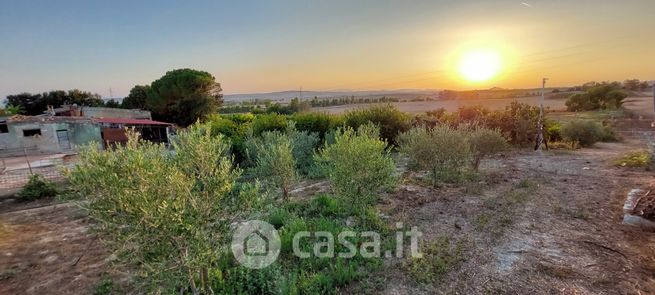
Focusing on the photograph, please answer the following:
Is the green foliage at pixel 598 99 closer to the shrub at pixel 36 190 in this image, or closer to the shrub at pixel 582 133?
the shrub at pixel 582 133

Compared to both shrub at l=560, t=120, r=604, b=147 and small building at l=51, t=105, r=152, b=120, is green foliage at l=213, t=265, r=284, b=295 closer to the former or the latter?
shrub at l=560, t=120, r=604, b=147

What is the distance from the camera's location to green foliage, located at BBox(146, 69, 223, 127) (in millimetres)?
32031

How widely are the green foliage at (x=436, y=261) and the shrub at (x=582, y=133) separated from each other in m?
15.9

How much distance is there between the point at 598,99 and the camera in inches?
1421

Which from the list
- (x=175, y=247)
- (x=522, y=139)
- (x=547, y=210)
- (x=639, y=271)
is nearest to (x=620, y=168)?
(x=522, y=139)

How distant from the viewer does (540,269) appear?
14.2 ft

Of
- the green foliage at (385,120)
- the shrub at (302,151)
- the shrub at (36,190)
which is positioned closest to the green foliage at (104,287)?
the shrub at (302,151)

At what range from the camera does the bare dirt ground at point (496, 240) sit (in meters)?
4.11

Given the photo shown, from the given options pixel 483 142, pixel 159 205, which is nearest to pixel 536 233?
pixel 483 142

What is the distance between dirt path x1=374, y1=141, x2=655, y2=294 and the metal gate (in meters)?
24.4

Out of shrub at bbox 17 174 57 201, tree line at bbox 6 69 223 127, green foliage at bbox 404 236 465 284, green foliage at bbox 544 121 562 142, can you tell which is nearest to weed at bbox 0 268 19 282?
shrub at bbox 17 174 57 201

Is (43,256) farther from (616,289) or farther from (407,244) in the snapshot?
(616,289)

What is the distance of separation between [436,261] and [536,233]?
2.42m

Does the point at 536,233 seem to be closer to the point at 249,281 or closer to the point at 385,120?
the point at 249,281
